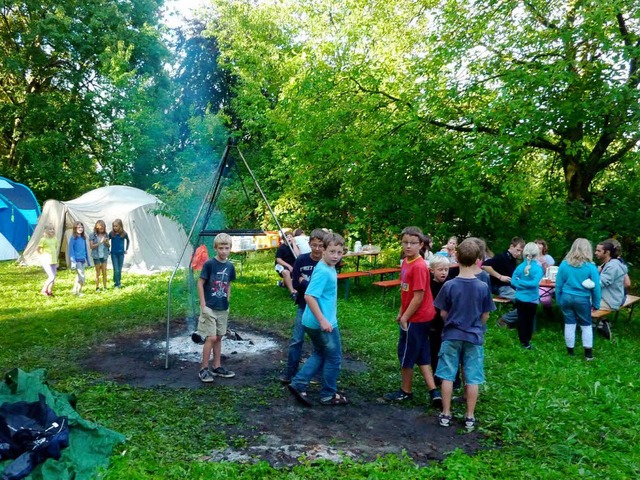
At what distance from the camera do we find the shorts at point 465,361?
4.41 m

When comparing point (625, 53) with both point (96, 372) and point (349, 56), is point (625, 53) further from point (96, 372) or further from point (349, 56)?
point (96, 372)

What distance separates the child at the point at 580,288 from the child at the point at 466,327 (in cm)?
277

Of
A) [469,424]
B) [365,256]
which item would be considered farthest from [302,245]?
[365,256]

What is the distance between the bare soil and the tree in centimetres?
1913

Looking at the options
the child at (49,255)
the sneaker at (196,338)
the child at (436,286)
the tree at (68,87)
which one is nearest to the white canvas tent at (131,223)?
the child at (49,255)

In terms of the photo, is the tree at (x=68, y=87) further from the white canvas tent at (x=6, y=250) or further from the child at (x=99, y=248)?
the child at (x=99, y=248)

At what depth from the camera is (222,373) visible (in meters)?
5.70

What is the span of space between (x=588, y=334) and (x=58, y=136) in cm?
2276

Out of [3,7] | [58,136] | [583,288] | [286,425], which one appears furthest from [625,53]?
[3,7]

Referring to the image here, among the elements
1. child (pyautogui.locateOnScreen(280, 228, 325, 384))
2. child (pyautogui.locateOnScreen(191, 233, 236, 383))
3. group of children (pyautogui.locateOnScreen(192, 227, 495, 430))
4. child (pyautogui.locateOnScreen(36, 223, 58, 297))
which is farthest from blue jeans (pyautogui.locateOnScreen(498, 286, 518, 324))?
child (pyautogui.locateOnScreen(36, 223, 58, 297))

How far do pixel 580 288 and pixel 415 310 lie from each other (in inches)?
121

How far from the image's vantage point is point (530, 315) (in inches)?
283

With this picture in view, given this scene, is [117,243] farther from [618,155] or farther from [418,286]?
[618,155]

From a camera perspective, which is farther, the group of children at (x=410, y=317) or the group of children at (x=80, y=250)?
the group of children at (x=80, y=250)
